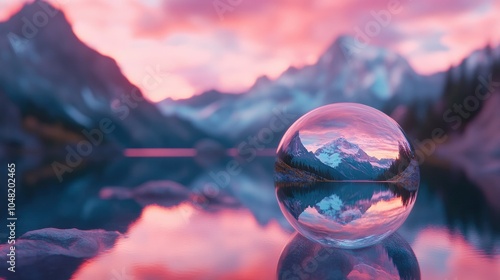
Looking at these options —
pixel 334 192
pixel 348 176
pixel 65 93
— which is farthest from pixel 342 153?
pixel 65 93

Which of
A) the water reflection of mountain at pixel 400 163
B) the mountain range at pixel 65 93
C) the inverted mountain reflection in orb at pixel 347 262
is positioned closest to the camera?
the inverted mountain reflection in orb at pixel 347 262

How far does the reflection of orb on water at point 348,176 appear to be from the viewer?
204 inches

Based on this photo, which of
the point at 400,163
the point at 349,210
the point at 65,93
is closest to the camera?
the point at 400,163

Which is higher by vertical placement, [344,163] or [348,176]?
[344,163]

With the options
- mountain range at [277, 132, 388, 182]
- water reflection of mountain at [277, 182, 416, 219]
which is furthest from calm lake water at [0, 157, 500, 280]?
mountain range at [277, 132, 388, 182]

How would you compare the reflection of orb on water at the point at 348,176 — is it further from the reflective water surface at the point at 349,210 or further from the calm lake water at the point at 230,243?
the calm lake water at the point at 230,243

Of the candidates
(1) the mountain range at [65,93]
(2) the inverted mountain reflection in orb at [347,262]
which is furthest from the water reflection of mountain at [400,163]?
(1) the mountain range at [65,93]

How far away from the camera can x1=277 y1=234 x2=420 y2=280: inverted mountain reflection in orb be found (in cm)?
487

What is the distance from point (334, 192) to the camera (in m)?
5.43

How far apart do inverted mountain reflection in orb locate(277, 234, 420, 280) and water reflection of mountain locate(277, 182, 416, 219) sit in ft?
1.78

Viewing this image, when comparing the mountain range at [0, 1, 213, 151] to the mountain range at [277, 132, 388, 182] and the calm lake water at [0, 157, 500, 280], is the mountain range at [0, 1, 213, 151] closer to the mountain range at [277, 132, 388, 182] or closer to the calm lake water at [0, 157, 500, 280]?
the calm lake water at [0, 157, 500, 280]

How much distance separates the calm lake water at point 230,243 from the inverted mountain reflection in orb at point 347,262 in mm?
11

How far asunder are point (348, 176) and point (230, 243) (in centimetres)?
245

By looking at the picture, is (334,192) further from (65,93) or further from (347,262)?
(65,93)
